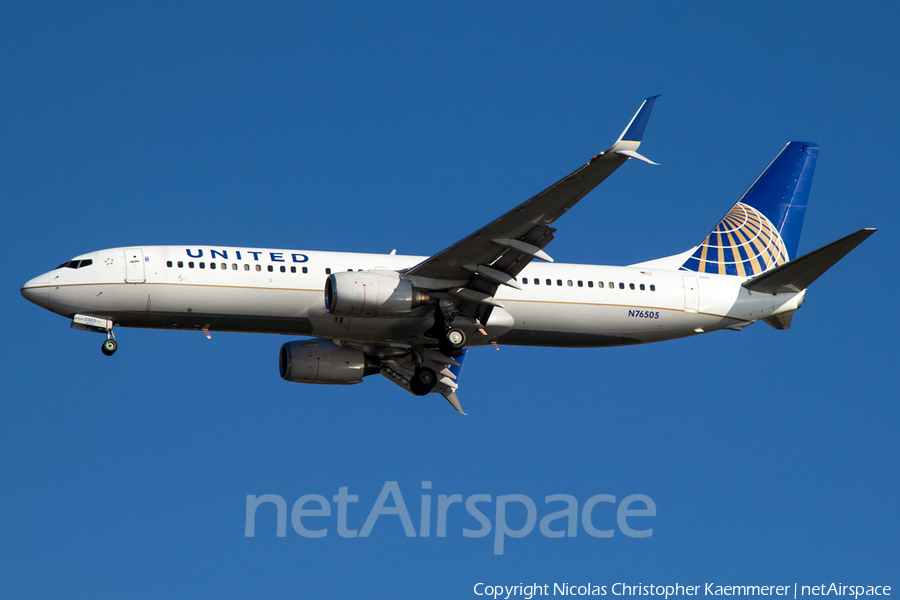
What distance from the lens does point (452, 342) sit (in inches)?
1298

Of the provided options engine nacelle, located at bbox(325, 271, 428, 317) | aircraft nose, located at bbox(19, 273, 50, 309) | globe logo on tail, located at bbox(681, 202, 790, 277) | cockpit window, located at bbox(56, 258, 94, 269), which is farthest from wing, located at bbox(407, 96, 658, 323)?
aircraft nose, located at bbox(19, 273, 50, 309)

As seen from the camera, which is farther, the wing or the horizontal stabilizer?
the horizontal stabilizer

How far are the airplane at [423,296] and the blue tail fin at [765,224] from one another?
7.49ft

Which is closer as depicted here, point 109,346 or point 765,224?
point 109,346

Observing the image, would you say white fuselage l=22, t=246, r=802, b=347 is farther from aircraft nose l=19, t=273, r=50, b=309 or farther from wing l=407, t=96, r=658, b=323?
wing l=407, t=96, r=658, b=323

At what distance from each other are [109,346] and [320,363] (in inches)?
297

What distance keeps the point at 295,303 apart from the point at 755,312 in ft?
51.4

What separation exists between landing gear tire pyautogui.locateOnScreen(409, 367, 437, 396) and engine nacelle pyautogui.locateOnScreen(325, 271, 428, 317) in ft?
13.4

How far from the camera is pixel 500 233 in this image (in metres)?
31.1

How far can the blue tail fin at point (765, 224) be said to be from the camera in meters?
39.5

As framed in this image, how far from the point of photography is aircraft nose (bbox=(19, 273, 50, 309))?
32.4 meters

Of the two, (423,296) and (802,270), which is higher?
(802,270)

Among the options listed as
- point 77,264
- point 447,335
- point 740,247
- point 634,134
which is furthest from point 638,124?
point 77,264

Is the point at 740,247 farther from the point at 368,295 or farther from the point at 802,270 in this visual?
the point at 368,295
